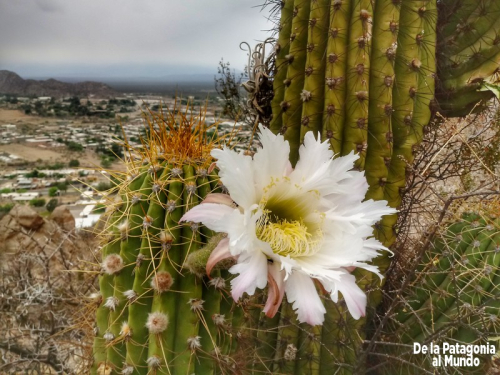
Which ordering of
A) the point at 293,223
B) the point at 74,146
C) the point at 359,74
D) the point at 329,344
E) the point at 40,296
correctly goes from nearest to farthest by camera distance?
the point at 293,223, the point at 359,74, the point at 329,344, the point at 40,296, the point at 74,146

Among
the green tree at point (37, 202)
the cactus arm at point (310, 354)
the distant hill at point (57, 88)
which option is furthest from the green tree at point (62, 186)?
the cactus arm at point (310, 354)

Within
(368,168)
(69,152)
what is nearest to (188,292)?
(368,168)

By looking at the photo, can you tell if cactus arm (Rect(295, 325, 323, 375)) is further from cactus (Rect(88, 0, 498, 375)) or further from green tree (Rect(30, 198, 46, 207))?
green tree (Rect(30, 198, 46, 207))

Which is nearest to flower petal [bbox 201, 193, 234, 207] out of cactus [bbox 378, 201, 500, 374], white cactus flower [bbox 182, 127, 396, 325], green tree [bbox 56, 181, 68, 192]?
white cactus flower [bbox 182, 127, 396, 325]

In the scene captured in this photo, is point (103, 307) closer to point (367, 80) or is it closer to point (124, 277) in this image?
point (124, 277)

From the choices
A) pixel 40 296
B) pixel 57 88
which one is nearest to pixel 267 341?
pixel 40 296

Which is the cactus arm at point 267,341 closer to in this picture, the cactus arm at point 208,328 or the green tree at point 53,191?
the cactus arm at point 208,328
